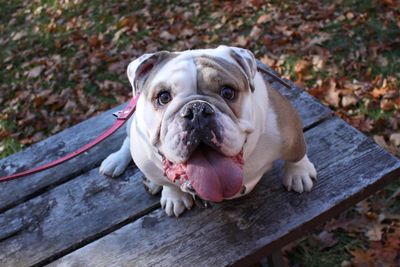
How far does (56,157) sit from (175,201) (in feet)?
3.29

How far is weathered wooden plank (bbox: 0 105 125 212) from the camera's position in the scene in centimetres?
284

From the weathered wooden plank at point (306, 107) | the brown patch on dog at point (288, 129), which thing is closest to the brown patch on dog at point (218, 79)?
the brown patch on dog at point (288, 129)

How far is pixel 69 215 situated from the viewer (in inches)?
102

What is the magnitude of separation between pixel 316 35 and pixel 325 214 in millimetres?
2914

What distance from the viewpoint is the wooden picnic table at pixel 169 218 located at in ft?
7.54

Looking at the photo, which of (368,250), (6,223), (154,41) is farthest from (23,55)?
(368,250)

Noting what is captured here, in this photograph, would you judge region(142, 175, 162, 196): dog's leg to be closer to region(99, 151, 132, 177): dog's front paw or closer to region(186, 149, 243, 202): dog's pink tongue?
region(99, 151, 132, 177): dog's front paw

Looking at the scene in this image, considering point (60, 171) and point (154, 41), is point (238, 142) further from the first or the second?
point (154, 41)

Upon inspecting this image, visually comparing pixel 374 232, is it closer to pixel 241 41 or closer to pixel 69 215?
pixel 69 215

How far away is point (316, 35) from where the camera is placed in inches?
192

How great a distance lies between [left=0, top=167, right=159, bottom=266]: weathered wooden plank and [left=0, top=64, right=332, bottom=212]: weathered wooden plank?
9 centimetres

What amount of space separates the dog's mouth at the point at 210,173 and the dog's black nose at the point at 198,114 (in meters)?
0.13

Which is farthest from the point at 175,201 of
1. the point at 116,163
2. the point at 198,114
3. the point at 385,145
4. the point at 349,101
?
the point at 349,101

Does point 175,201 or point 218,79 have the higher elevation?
point 218,79
